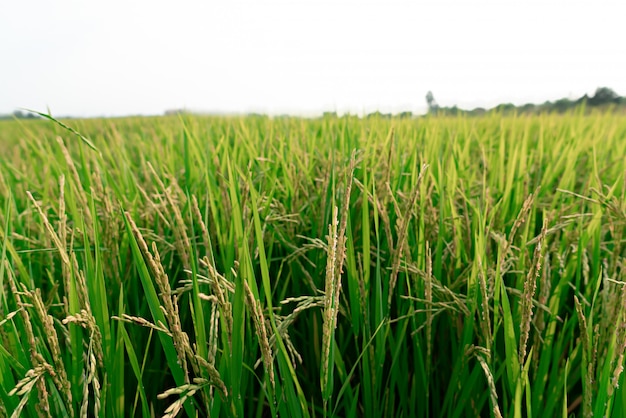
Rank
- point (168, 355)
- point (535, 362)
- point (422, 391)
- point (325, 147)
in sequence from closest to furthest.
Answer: point (168, 355), point (535, 362), point (422, 391), point (325, 147)

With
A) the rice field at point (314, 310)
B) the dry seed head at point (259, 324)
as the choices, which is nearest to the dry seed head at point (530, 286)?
the rice field at point (314, 310)

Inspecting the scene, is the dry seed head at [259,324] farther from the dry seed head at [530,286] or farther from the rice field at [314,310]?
the dry seed head at [530,286]

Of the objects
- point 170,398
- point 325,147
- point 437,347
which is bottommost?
point 170,398

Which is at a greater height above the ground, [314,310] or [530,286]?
[530,286]

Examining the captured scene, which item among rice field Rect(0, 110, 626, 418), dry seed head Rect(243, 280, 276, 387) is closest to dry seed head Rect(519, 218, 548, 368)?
rice field Rect(0, 110, 626, 418)

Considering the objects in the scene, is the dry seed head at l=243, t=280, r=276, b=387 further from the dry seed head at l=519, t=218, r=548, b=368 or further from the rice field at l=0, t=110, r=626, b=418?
the dry seed head at l=519, t=218, r=548, b=368

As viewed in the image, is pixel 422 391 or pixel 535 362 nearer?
pixel 535 362

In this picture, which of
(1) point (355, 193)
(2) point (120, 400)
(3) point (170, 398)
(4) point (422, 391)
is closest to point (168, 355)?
(2) point (120, 400)

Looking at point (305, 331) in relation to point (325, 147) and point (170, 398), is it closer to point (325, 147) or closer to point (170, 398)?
point (170, 398)

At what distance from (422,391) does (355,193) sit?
1.86 feet

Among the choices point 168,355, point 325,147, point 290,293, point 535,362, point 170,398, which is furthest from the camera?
point 325,147

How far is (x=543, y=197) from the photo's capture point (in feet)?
4.58

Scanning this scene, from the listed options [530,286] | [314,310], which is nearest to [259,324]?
[530,286]

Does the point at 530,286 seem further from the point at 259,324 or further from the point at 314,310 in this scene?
→ the point at 314,310
